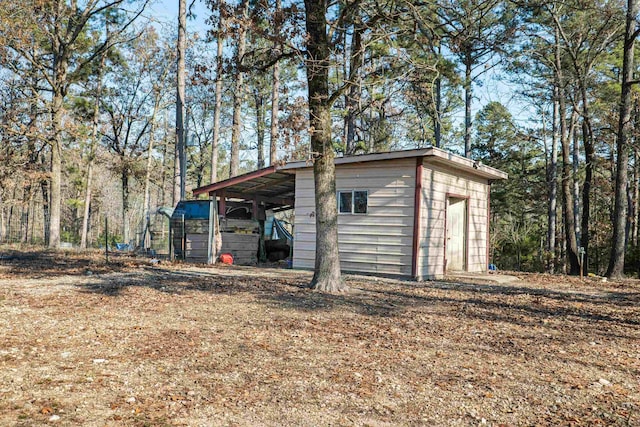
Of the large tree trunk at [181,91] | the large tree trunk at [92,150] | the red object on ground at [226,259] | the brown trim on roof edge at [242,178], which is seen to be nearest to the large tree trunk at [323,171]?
the brown trim on roof edge at [242,178]

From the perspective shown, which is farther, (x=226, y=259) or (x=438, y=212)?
(x=226, y=259)

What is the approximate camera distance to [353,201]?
11266 mm

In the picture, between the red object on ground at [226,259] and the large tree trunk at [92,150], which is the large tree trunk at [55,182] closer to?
the large tree trunk at [92,150]

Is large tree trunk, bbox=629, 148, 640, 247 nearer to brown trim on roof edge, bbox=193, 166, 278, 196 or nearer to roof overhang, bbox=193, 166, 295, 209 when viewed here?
roof overhang, bbox=193, 166, 295, 209

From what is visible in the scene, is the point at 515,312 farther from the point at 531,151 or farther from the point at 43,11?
the point at 531,151

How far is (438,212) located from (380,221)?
1.40 m

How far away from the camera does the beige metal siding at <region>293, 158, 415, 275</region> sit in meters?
10.5

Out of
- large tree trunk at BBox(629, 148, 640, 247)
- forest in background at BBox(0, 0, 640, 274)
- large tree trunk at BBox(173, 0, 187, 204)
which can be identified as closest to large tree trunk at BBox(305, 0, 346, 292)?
forest in background at BBox(0, 0, 640, 274)

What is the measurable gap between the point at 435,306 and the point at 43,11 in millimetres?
16866

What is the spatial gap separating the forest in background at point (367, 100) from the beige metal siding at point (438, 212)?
2085mm

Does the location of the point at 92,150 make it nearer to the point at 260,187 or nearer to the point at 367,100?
the point at 260,187

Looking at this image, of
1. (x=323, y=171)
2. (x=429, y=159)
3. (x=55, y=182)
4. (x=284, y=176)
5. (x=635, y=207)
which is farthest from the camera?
(x=635, y=207)

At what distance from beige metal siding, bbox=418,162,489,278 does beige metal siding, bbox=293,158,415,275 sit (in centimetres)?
35

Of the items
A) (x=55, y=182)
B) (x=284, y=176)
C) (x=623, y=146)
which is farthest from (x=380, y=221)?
(x=55, y=182)
